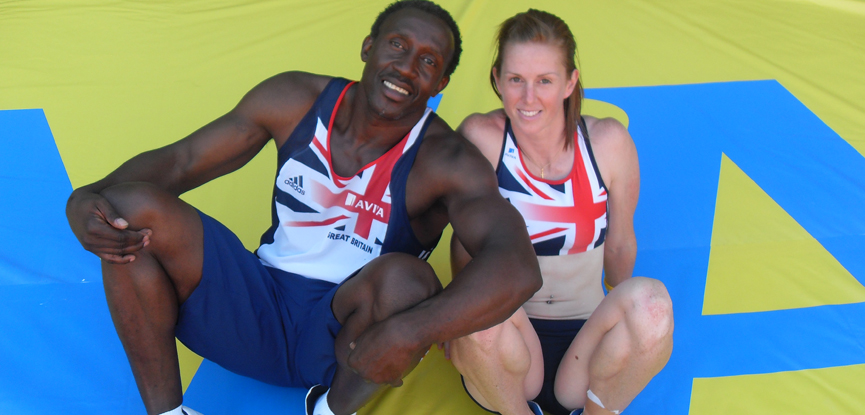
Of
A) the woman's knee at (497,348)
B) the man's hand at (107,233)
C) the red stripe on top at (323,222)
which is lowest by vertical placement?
the woman's knee at (497,348)

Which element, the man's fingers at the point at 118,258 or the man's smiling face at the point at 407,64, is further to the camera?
the man's smiling face at the point at 407,64

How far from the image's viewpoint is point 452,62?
1.83 m

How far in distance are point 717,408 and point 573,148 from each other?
83 centimetres

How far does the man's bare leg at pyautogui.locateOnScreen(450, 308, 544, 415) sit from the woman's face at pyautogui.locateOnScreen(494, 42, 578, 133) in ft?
1.74

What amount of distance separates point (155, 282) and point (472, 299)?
0.68m

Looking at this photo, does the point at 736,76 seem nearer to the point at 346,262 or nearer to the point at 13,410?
the point at 346,262

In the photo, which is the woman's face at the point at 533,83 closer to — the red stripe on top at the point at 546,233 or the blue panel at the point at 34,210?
the red stripe on top at the point at 546,233

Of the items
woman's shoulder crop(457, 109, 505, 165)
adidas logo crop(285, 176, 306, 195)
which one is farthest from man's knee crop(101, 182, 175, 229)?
woman's shoulder crop(457, 109, 505, 165)

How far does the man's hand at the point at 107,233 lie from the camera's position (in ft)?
4.44

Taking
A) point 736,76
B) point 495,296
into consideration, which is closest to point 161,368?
point 495,296

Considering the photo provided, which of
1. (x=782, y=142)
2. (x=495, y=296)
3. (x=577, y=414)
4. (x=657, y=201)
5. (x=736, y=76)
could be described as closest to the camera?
(x=495, y=296)

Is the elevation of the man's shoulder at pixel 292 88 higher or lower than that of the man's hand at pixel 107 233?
higher

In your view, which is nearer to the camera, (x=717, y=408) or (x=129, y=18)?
(x=717, y=408)

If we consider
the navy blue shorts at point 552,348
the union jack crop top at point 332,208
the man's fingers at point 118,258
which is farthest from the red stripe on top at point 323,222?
the navy blue shorts at point 552,348
